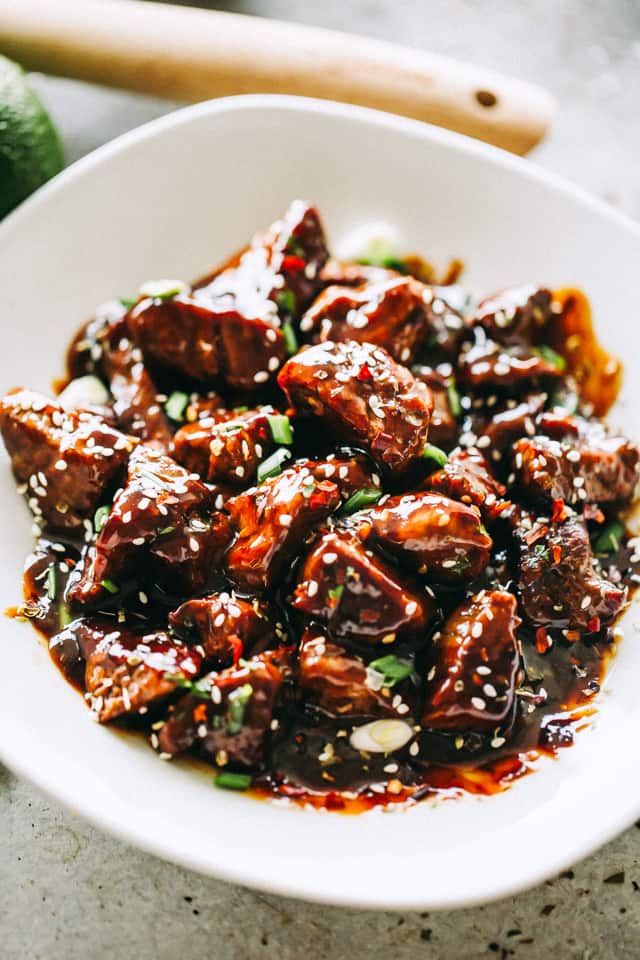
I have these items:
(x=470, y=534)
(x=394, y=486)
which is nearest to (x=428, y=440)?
(x=394, y=486)

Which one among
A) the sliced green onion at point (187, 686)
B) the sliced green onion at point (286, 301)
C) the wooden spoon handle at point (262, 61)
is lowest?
the sliced green onion at point (187, 686)

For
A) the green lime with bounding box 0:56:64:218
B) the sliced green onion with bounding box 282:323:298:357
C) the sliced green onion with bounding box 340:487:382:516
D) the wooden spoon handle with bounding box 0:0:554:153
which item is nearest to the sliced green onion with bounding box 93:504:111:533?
the sliced green onion with bounding box 340:487:382:516

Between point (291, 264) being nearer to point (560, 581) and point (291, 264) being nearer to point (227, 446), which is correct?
point (227, 446)

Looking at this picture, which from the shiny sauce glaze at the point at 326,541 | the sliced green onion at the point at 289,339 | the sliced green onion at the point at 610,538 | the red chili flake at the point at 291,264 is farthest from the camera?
the red chili flake at the point at 291,264

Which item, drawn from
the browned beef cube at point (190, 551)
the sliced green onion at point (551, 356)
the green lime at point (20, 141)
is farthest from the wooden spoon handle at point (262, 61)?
the browned beef cube at point (190, 551)

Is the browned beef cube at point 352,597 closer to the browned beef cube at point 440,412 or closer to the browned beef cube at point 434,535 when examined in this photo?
the browned beef cube at point 434,535

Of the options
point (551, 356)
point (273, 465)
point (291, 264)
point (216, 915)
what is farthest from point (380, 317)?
point (216, 915)
